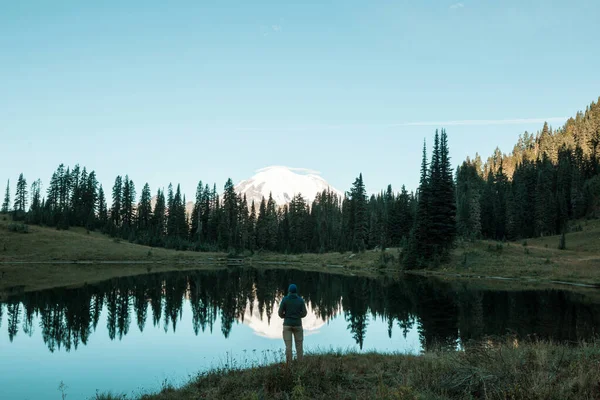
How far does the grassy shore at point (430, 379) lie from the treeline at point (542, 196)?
72.5 metres

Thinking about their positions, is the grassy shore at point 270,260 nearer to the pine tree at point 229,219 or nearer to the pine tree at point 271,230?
the pine tree at point 229,219

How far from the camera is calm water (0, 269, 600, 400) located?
54.7 feet

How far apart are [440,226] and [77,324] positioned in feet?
170

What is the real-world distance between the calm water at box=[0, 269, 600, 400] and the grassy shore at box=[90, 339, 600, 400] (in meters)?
2.98

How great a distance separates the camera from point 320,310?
33281 millimetres

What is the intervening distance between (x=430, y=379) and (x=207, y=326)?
775 inches

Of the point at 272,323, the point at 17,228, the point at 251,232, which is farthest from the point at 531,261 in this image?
the point at 17,228

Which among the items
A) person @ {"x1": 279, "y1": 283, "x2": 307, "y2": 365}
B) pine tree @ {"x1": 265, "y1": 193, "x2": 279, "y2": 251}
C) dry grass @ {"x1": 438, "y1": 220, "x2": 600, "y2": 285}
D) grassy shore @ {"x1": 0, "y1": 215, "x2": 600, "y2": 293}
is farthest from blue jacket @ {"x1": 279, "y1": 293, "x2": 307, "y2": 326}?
pine tree @ {"x1": 265, "y1": 193, "x2": 279, "y2": 251}

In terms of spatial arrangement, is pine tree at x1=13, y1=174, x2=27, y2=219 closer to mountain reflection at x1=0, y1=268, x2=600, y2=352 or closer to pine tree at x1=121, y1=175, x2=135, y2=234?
pine tree at x1=121, y1=175, x2=135, y2=234

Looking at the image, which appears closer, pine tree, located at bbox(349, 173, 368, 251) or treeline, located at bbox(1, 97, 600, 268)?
treeline, located at bbox(1, 97, 600, 268)

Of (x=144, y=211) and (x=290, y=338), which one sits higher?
(x=144, y=211)

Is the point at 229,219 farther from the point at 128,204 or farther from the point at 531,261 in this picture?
the point at 531,261

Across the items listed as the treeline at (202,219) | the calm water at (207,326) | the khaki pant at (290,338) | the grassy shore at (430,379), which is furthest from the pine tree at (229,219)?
the grassy shore at (430,379)

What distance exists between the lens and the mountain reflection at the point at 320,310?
23578mm
